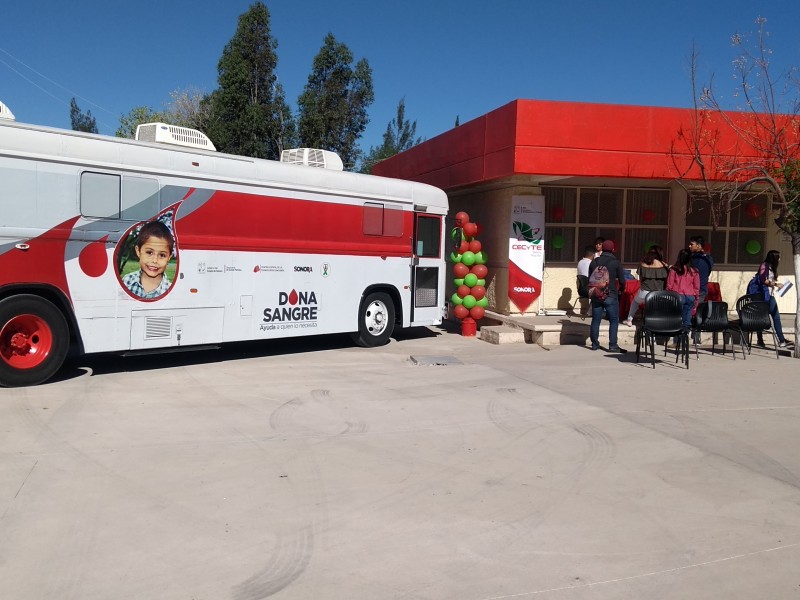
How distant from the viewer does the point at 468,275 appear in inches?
573

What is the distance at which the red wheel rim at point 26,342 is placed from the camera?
859cm

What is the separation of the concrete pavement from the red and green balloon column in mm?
4737

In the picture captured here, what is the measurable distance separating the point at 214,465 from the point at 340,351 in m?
6.46

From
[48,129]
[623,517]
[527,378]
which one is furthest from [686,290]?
[48,129]

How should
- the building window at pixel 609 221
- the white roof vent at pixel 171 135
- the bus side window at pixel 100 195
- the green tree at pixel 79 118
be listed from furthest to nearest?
the green tree at pixel 79 118, the building window at pixel 609 221, the white roof vent at pixel 171 135, the bus side window at pixel 100 195

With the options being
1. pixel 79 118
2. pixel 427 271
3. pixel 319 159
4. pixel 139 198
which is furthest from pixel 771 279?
pixel 79 118

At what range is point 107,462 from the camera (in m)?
6.05

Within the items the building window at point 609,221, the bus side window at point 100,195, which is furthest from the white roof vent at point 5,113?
the building window at point 609,221

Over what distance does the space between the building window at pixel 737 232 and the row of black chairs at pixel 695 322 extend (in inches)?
139

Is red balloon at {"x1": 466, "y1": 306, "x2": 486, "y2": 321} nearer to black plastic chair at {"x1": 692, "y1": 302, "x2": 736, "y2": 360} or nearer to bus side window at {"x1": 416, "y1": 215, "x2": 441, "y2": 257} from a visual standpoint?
bus side window at {"x1": 416, "y1": 215, "x2": 441, "y2": 257}

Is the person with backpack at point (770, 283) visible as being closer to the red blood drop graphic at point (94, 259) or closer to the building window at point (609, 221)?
the building window at point (609, 221)

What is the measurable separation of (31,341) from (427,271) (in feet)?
23.3

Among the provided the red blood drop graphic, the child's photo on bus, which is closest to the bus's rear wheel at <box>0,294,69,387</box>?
the red blood drop graphic

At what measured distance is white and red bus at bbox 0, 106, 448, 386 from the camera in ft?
28.1
